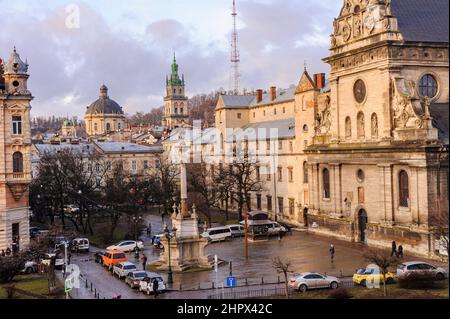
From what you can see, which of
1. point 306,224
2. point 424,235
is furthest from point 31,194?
point 424,235

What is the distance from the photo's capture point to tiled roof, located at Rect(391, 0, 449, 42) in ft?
168

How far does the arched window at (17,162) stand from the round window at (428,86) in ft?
113

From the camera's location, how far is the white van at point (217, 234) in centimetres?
5972

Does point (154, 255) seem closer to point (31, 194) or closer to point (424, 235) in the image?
point (424, 235)

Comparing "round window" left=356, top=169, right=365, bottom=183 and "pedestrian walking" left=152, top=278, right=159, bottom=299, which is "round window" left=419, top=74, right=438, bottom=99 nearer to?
"round window" left=356, top=169, right=365, bottom=183

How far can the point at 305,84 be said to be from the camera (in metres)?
68.6

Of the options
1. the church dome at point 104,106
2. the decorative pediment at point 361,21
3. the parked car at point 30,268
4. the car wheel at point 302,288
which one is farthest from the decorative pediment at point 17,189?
the church dome at point 104,106

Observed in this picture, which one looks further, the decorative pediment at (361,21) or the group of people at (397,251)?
the decorative pediment at (361,21)

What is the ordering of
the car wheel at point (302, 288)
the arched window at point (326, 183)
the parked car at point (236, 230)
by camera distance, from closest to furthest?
1. the car wheel at point (302, 288)
2. the arched window at point (326, 183)
3. the parked car at point (236, 230)

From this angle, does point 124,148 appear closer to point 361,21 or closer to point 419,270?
point 361,21

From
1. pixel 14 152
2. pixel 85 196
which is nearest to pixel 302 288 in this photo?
pixel 14 152

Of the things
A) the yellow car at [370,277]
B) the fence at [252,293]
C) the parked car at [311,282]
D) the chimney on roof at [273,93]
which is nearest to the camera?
the fence at [252,293]

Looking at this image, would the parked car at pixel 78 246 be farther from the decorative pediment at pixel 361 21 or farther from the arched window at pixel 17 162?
the decorative pediment at pixel 361 21

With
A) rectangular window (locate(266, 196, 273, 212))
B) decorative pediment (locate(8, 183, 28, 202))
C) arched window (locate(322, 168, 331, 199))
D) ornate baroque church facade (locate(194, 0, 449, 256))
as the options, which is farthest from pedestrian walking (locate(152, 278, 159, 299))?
rectangular window (locate(266, 196, 273, 212))
